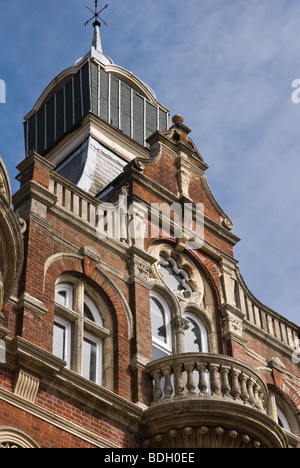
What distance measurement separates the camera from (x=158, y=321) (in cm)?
2350

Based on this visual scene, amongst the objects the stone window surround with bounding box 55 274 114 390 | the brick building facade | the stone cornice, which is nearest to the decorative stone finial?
the brick building facade

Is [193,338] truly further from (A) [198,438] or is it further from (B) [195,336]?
(A) [198,438]

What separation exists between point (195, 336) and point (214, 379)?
3.26 meters

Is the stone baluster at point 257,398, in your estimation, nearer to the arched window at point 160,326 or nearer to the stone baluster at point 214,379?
the stone baluster at point 214,379

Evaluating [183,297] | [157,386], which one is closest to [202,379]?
[157,386]

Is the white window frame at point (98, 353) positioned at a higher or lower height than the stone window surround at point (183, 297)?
lower

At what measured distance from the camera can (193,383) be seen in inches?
819

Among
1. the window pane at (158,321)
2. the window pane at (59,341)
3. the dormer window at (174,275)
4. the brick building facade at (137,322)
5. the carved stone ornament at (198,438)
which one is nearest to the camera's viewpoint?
the brick building facade at (137,322)

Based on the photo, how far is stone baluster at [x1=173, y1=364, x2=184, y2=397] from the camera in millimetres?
20812

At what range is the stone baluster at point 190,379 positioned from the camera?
20.8 meters

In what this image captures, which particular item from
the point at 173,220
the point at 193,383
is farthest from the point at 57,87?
the point at 193,383

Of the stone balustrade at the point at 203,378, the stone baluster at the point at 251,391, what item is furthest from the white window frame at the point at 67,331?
the stone baluster at the point at 251,391

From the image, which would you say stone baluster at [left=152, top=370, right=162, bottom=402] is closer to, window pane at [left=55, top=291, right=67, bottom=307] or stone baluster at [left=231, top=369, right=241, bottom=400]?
stone baluster at [left=231, top=369, right=241, bottom=400]

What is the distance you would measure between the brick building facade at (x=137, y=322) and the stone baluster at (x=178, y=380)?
0.02 m
